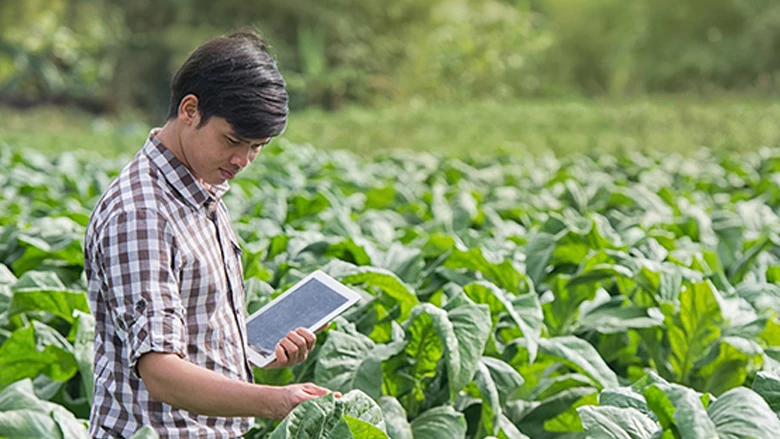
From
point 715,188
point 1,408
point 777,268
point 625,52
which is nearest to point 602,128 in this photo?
point 715,188

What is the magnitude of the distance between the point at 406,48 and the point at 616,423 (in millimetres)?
22525

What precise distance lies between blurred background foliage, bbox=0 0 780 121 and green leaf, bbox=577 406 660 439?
20.0 m

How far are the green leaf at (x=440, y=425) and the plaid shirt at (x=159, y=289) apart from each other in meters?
0.51

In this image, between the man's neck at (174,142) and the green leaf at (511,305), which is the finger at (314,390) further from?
the green leaf at (511,305)

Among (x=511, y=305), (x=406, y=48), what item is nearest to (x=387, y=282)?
(x=511, y=305)

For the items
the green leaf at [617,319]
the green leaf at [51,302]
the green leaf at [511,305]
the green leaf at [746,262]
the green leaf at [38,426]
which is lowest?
the green leaf at [746,262]

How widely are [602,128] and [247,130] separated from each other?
11.2 meters

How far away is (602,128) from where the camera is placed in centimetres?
1264

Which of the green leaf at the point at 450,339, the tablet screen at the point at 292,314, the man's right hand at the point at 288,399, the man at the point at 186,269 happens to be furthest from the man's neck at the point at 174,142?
the green leaf at the point at 450,339

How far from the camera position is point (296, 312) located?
2.04 metres

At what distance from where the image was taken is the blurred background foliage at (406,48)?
23.4 m

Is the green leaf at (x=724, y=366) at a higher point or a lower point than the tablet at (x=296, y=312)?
lower

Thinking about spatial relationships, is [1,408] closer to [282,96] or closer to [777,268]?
[282,96]

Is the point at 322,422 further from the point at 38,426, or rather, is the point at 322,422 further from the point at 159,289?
the point at 38,426
